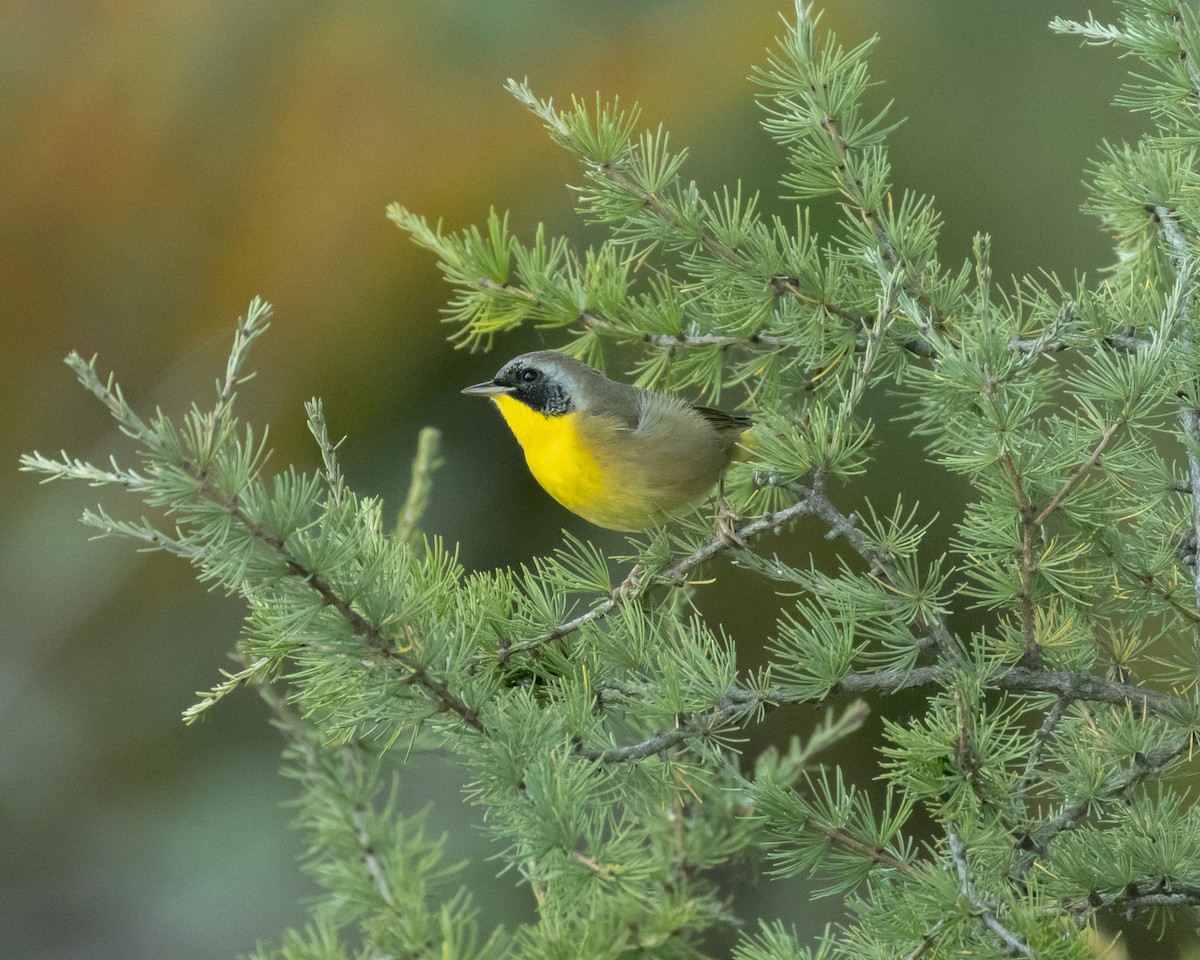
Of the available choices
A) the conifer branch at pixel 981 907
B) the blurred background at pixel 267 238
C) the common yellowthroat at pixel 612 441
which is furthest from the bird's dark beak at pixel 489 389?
the conifer branch at pixel 981 907

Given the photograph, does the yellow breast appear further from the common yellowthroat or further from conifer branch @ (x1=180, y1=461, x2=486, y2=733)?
conifer branch @ (x1=180, y1=461, x2=486, y2=733)

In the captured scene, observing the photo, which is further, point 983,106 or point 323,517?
point 983,106

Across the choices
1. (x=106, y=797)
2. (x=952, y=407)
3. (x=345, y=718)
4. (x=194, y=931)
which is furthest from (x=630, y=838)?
(x=106, y=797)

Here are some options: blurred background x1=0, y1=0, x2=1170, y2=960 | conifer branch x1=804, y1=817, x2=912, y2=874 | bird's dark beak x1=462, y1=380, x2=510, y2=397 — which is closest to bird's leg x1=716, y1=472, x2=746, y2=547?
conifer branch x1=804, y1=817, x2=912, y2=874

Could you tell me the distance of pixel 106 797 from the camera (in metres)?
2.77

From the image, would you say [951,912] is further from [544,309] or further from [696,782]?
[544,309]

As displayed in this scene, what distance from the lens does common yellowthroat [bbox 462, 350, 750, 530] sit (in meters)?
1.66

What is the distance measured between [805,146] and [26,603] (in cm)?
232

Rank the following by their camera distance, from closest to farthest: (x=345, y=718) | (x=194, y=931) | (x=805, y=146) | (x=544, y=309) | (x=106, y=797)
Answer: (x=345, y=718) → (x=805, y=146) → (x=544, y=309) → (x=194, y=931) → (x=106, y=797)

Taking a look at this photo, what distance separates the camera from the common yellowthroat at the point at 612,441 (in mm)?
1656

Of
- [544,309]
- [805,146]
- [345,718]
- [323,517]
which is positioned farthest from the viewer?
[544,309]

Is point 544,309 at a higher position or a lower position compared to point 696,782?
higher

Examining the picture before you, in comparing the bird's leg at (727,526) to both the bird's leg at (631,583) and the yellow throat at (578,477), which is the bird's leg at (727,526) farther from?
the yellow throat at (578,477)

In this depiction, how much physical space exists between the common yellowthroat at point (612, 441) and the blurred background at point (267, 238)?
2.85 ft
